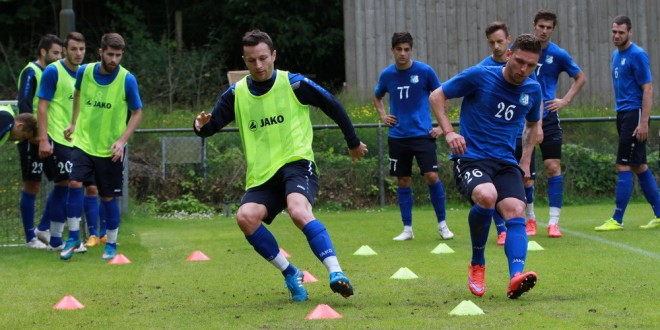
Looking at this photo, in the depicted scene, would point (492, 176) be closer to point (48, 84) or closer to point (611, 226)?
point (611, 226)

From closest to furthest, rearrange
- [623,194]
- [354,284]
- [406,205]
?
[354,284] < [406,205] < [623,194]

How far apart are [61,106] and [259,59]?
4.69 meters

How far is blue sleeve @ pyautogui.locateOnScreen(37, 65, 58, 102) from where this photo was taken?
11.9 m

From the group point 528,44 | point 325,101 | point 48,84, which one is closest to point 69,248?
point 48,84

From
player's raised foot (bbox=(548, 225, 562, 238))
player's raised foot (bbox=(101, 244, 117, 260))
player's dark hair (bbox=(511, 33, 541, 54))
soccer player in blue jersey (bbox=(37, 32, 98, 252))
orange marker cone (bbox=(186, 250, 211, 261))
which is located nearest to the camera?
player's dark hair (bbox=(511, 33, 541, 54))

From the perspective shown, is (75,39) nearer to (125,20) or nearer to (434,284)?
(434,284)

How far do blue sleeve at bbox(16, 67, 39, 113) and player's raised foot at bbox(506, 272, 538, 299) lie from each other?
655 centimetres

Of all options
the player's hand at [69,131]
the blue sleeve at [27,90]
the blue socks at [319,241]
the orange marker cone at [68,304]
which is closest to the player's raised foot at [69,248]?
the player's hand at [69,131]

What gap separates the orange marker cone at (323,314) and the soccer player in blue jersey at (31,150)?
5756 mm

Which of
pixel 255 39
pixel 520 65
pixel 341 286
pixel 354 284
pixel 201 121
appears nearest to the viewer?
pixel 341 286

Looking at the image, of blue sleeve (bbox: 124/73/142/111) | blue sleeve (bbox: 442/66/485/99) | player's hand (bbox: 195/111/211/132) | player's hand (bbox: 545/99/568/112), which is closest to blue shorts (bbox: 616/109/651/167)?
player's hand (bbox: 545/99/568/112)

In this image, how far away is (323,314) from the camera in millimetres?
7148

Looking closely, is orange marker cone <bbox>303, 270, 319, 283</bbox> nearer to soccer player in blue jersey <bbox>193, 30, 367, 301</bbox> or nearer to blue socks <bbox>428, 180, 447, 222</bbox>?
soccer player in blue jersey <bbox>193, 30, 367, 301</bbox>

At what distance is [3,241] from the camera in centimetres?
1353
